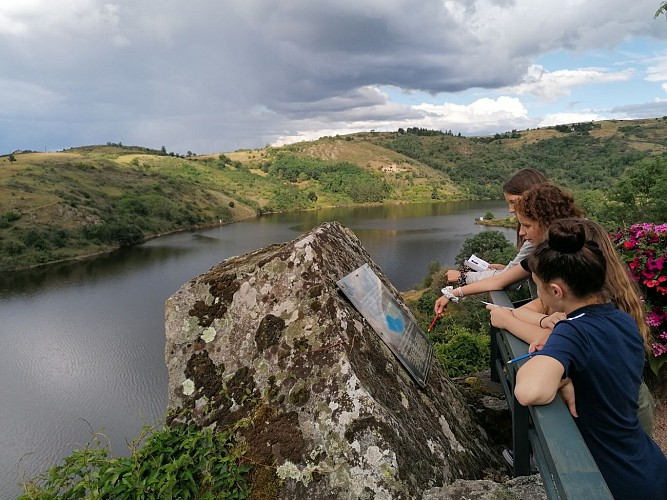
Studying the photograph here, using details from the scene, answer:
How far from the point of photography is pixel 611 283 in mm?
1943

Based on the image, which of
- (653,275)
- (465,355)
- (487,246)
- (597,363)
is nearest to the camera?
(597,363)

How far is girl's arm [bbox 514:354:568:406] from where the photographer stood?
5.20 feet

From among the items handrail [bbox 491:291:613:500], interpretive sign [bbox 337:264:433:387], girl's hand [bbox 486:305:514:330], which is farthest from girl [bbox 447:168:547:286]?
handrail [bbox 491:291:613:500]

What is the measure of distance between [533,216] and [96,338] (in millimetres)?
32420

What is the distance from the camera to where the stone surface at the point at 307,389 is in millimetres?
2439

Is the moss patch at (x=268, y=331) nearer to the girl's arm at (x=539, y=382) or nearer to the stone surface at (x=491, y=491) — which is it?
the stone surface at (x=491, y=491)

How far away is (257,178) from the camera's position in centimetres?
13250

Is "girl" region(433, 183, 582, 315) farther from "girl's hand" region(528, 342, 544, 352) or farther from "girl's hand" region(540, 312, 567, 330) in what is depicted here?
"girl's hand" region(528, 342, 544, 352)

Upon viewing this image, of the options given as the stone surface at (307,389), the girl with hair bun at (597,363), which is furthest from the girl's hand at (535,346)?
the stone surface at (307,389)

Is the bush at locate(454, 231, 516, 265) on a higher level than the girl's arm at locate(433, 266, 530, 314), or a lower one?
lower

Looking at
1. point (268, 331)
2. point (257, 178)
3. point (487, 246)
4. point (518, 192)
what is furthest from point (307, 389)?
point (257, 178)

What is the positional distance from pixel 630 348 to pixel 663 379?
3.26 metres

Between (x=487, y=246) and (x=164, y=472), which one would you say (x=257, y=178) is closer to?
(x=487, y=246)

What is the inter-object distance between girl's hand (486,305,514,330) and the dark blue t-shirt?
1.96ft
